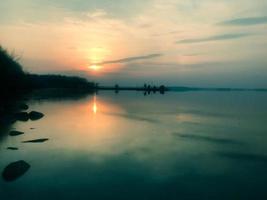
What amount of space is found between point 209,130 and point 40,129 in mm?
22495

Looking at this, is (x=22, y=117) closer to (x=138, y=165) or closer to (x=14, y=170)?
(x=14, y=170)

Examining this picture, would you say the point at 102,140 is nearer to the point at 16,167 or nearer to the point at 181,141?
the point at 181,141

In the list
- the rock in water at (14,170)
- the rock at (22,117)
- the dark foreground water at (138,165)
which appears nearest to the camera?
the dark foreground water at (138,165)

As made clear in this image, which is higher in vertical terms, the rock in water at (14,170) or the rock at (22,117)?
the rock at (22,117)

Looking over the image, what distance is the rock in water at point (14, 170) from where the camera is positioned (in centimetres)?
1847

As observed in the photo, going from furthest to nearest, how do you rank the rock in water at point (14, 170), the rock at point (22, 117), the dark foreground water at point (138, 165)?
the rock at point (22, 117)
the rock in water at point (14, 170)
the dark foreground water at point (138, 165)

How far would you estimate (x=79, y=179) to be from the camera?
61.6ft

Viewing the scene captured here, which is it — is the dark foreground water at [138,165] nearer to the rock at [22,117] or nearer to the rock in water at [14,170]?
the rock in water at [14,170]

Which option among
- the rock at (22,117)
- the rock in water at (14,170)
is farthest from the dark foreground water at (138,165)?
the rock at (22,117)

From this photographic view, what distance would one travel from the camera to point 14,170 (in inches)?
770

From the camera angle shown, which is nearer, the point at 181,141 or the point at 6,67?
the point at 181,141

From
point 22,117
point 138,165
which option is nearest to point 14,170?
point 138,165

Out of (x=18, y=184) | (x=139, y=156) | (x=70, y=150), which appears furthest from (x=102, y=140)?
(x=18, y=184)

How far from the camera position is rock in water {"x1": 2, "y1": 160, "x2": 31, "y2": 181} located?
18.5 meters
